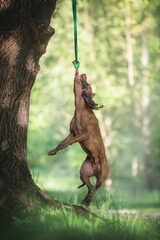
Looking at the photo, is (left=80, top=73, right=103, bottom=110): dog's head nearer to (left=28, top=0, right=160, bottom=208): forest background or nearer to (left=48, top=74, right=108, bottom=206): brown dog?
(left=48, top=74, right=108, bottom=206): brown dog

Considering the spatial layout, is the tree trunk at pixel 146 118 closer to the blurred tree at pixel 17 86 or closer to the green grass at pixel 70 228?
the blurred tree at pixel 17 86

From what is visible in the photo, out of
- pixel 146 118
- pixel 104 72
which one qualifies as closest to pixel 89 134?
pixel 104 72

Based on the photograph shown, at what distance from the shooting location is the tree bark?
4086 millimetres

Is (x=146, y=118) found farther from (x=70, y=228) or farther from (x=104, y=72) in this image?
(x=70, y=228)

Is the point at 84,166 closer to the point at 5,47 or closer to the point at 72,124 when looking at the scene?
the point at 72,124

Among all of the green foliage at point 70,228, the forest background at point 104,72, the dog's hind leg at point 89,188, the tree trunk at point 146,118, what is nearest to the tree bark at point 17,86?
the dog's hind leg at point 89,188

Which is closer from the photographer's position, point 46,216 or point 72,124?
point 46,216

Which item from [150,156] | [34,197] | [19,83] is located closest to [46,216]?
[34,197]

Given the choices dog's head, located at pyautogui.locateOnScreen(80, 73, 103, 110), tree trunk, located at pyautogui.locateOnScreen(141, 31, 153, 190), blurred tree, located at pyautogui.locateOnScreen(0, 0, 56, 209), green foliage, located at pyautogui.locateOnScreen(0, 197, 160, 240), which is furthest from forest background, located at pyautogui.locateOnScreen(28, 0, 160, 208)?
green foliage, located at pyautogui.locateOnScreen(0, 197, 160, 240)

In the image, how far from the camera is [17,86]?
169 inches

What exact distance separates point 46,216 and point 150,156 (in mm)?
17848

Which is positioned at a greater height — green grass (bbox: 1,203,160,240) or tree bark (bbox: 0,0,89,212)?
tree bark (bbox: 0,0,89,212)

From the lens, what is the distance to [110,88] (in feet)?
48.6

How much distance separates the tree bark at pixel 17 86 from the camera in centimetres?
409
